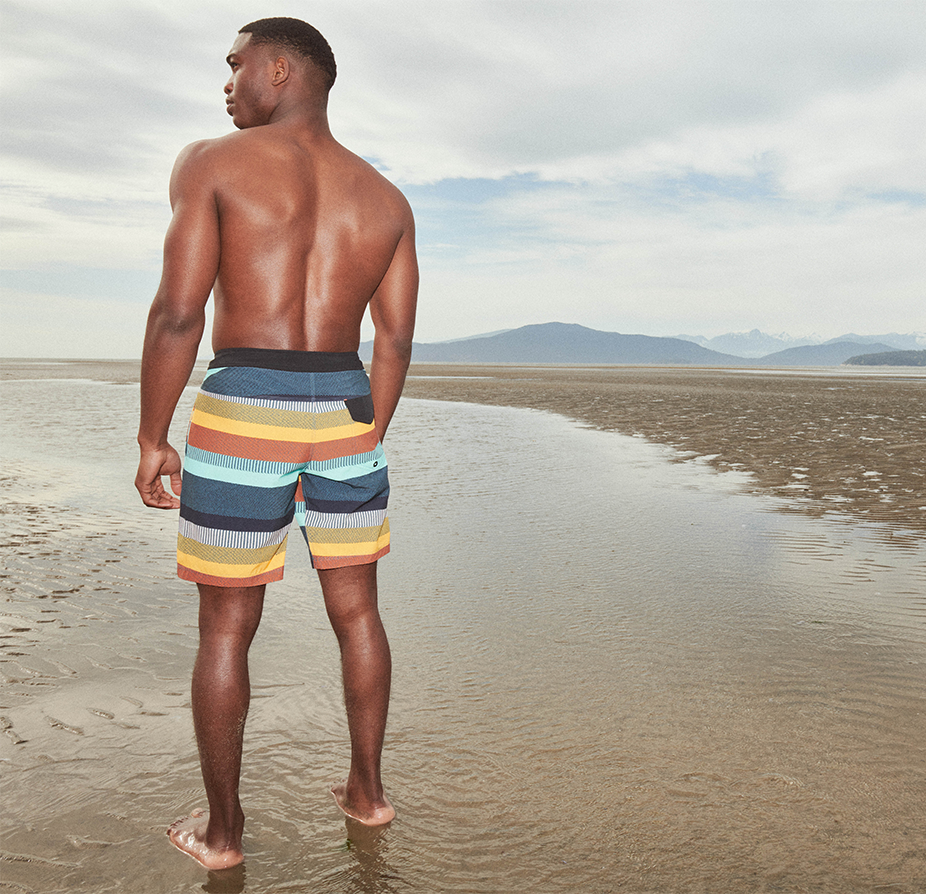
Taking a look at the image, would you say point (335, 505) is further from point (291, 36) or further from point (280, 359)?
point (291, 36)

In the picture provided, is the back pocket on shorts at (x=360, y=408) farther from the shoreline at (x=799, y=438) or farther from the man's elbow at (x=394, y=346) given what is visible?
the shoreline at (x=799, y=438)

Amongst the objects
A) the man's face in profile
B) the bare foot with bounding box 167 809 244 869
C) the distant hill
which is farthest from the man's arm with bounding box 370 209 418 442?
the distant hill

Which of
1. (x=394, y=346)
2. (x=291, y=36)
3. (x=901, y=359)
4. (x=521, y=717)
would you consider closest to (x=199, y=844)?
(x=521, y=717)

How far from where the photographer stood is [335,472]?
2070 millimetres

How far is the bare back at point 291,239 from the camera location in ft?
6.38

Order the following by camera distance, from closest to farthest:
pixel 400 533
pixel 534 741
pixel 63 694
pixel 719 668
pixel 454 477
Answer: pixel 534 741
pixel 63 694
pixel 719 668
pixel 400 533
pixel 454 477

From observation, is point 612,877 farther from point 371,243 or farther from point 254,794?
point 371,243

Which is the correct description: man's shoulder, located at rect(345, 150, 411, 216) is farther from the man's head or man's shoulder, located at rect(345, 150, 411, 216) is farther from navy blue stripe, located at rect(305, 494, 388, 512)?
navy blue stripe, located at rect(305, 494, 388, 512)

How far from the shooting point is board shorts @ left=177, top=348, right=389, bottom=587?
197 cm

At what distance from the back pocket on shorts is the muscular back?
145 millimetres

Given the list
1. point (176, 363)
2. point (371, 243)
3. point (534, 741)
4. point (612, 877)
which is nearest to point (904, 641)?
point (534, 741)

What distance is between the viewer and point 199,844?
205 cm

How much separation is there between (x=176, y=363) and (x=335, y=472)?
0.49m

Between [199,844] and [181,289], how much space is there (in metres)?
1.47
